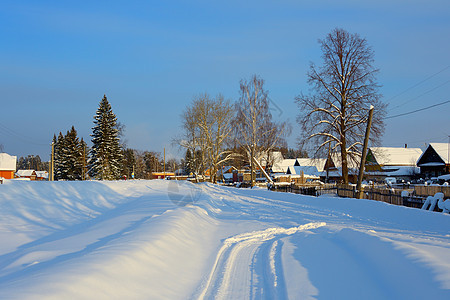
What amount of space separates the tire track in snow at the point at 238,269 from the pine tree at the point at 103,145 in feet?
147

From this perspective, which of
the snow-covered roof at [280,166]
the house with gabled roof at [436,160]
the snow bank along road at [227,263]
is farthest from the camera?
the snow-covered roof at [280,166]

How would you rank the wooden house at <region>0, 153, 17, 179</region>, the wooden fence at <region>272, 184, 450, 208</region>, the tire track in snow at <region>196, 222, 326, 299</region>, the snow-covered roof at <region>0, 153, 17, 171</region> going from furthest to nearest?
the snow-covered roof at <region>0, 153, 17, 171</region> < the wooden house at <region>0, 153, 17, 179</region> < the wooden fence at <region>272, 184, 450, 208</region> < the tire track in snow at <region>196, 222, 326, 299</region>

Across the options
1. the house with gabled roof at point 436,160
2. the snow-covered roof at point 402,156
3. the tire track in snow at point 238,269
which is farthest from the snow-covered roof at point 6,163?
the snow-covered roof at point 402,156

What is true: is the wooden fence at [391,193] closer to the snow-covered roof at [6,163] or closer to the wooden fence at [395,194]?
the wooden fence at [395,194]

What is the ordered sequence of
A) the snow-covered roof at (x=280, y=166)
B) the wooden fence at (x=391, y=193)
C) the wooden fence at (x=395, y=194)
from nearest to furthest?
the wooden fence at (x=395, y=194) → the wooden fence at (x=391, y=193) → the snow-covered roof at (x=280, y=166)

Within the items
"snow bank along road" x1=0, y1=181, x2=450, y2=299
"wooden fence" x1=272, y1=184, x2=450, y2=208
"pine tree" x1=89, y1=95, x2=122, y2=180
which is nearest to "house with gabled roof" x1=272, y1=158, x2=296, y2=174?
"pine tree" x1=89, y1=95, x2=122, y2=180

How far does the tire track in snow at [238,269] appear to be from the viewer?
18.6ft

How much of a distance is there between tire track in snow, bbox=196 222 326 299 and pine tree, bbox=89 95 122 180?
147 feet

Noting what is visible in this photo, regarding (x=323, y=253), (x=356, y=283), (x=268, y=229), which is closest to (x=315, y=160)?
(x=268, y=229)

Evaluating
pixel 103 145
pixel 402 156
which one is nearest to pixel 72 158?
pixel 103 145

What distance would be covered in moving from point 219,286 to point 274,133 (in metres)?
38.7

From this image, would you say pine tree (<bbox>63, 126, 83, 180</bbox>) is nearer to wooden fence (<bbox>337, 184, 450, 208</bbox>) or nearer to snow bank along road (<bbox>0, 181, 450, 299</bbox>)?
wooden fence (<bbox>337, 184, 450, 208</bbox>)

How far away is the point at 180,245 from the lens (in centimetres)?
869

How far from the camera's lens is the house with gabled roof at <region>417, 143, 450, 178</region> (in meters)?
49.7
